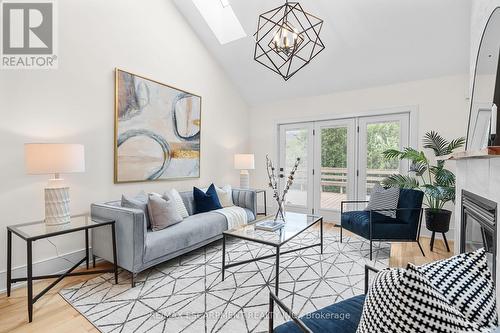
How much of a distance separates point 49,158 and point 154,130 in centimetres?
150

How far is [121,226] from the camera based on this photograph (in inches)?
94.7

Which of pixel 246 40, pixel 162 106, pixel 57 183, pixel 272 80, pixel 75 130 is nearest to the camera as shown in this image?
pixel 57 183

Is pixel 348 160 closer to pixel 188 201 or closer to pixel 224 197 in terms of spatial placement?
pixel 224 197

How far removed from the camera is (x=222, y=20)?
4160 millimetres

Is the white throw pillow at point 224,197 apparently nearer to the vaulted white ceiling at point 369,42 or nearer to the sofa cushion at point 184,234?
the sofa cushion at point 184,234

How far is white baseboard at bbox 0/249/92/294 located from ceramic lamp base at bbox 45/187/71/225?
618 millimetres

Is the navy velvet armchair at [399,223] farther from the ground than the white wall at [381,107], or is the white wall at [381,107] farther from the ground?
the white wall at [381,107]

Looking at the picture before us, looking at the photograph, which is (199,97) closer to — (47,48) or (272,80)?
(272,80)

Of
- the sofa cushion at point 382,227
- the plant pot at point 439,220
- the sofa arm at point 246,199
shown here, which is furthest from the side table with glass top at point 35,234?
the plant pot at point 439,220

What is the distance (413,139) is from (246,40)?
297cm

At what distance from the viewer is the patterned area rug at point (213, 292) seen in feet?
6.04

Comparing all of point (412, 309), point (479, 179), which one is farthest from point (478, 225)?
Answer: point (412, 309)

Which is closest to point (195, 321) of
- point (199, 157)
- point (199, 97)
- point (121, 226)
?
point (121, 226)

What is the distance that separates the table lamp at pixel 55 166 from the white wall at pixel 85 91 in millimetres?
402
